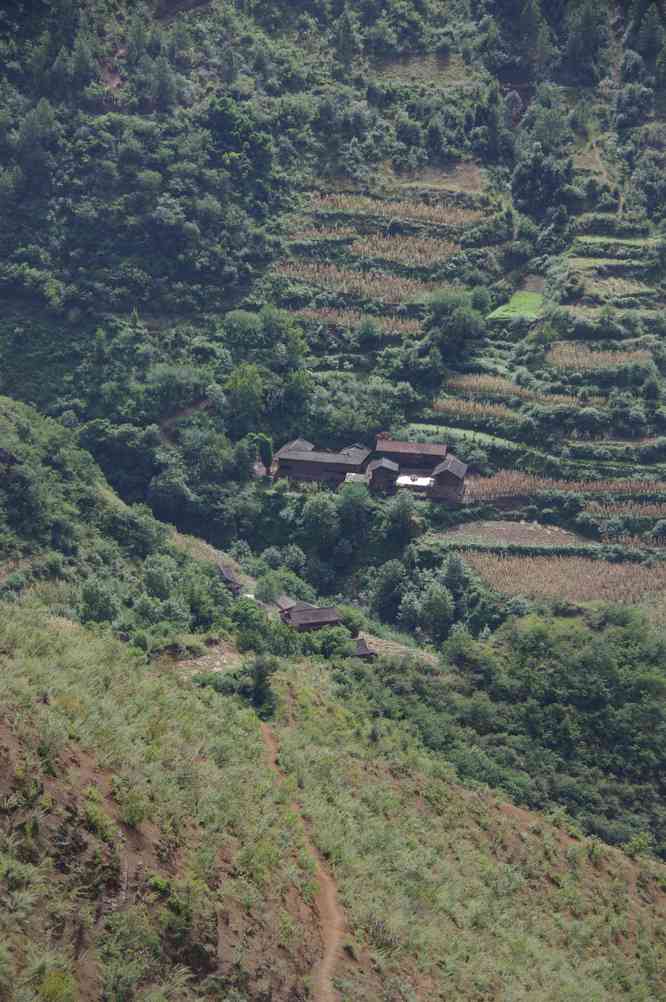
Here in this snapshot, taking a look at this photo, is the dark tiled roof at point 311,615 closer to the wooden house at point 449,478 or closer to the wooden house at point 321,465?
the wooden house at point 449,478

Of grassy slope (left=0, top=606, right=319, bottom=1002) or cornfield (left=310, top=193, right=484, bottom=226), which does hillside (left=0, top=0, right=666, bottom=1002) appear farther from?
cornfield (left=310, top=193, right=484, bottom=226)

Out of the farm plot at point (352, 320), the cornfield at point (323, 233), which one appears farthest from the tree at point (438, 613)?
the cornfield at point (323, 233)

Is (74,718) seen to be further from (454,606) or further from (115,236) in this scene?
(115,236)

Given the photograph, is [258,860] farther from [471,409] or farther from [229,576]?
[471,409]

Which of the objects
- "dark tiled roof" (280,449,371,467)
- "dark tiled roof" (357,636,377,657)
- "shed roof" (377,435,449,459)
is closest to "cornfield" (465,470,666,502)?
"shed roof" (377,435,449,459)

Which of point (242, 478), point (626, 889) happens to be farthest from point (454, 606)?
point (626, 889)

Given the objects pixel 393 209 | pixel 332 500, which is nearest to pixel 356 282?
pixel 393 209
